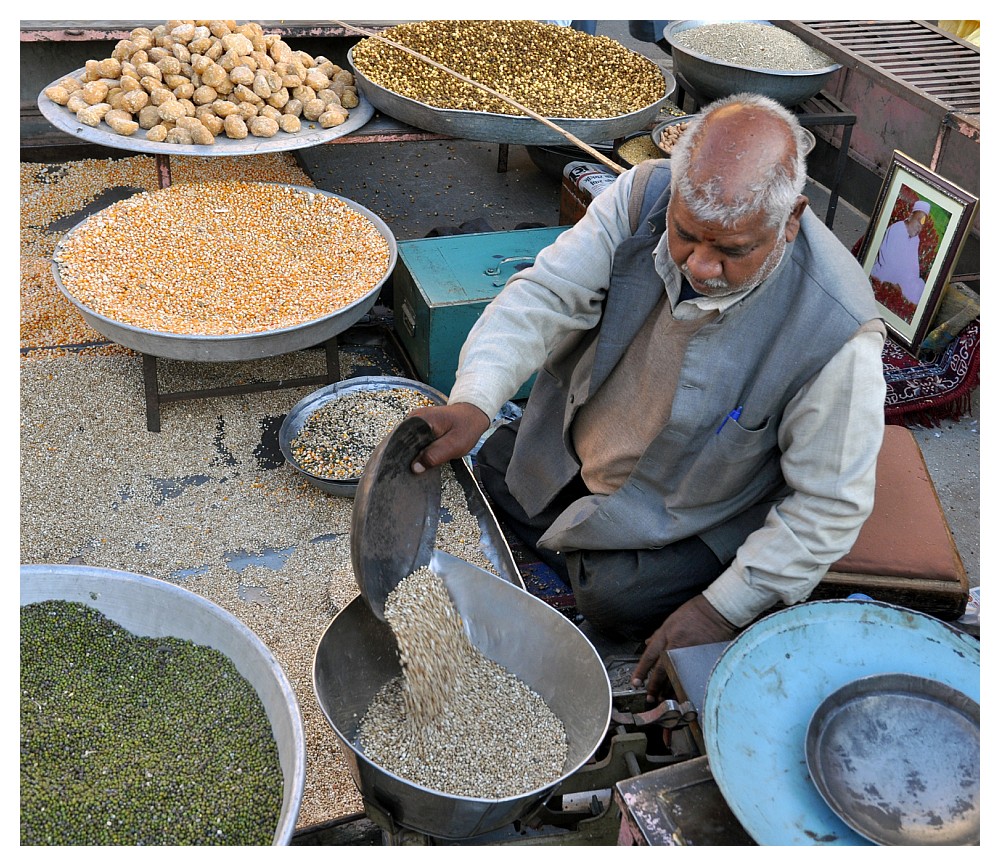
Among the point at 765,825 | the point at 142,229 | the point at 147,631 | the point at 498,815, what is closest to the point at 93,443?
the point at 142,229

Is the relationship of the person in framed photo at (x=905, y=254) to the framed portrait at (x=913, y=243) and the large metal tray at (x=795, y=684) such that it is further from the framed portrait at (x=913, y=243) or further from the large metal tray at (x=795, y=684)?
the large metal tray at (x=795, y=684)

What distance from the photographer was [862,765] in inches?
54.2

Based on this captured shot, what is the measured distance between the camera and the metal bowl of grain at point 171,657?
1533mm

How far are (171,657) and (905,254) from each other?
3.07 metres

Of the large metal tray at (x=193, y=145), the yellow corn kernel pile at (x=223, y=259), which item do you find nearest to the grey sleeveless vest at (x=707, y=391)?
the yellow corn kernel pile at (x=223, y=259)

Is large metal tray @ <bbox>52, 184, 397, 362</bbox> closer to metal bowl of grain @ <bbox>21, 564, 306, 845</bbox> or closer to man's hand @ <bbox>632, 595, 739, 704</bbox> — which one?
metal bowl of grain @ <bbox>21, 564, 306, 845</bbox>

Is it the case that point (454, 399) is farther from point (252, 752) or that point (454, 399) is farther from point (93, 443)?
point (93, 443)

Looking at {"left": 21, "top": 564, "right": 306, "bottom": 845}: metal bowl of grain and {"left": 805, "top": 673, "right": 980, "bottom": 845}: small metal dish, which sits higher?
{"left": 805, "top": 673, "right": 980, "bottom": 845}: small metal dish

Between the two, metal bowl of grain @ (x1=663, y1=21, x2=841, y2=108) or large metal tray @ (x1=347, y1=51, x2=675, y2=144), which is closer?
large metal tray @ (x1=347, y1=51, x2=675, y2=144)

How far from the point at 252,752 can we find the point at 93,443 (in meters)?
1.74

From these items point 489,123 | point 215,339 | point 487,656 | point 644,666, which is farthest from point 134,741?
point 489,123

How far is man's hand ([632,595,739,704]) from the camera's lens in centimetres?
199

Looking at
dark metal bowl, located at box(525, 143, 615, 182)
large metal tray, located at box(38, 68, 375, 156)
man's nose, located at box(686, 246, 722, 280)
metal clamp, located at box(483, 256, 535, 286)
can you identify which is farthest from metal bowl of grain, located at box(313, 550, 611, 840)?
dark metal bowl, located at box(525, 143, 615, 182)

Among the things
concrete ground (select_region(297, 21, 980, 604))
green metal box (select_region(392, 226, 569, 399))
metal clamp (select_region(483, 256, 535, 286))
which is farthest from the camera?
concrete ground (select_region(297, 21, 980, 604))
